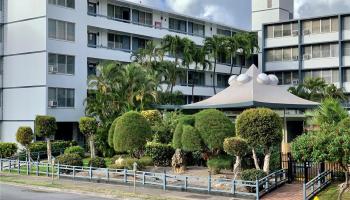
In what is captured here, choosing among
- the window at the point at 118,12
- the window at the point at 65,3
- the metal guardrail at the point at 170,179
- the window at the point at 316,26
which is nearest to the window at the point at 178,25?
the window at the point at 118,12

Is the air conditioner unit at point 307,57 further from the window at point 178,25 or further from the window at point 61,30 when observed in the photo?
the window at point 61,30

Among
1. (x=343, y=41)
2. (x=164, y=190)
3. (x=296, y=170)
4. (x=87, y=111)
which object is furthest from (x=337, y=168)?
(x=343, y=41)

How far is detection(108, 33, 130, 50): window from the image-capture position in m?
59.6

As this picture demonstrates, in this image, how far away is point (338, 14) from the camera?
67750mm

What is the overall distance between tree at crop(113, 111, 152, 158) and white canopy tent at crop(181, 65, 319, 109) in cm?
773

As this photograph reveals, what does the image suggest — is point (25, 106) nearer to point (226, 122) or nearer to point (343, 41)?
point (226, 122)

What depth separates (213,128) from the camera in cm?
2964

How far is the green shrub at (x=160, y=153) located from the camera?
Result: 117 ft

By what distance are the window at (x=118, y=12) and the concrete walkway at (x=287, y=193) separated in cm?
3810

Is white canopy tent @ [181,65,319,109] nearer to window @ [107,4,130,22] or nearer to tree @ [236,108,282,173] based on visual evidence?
tree @ [236,108,282,173]

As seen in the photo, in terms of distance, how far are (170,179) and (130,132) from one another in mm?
4791

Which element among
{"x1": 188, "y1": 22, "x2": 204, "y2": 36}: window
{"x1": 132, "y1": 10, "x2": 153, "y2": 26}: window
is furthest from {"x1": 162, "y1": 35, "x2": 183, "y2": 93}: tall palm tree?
{"x1": 188, "y1": 22, "x2": 204, "y2": 36}: window

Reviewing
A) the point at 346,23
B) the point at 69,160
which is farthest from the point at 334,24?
the point at 69,160

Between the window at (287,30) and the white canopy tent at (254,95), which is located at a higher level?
the window at (287,30)
